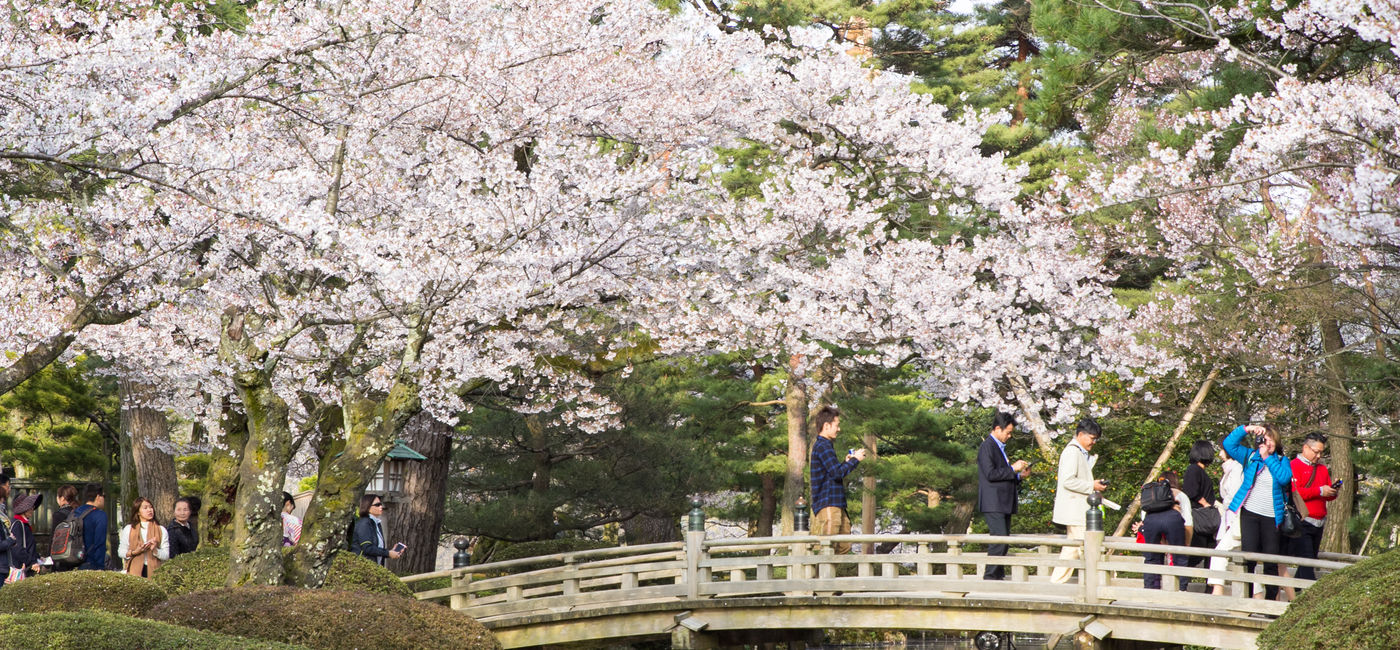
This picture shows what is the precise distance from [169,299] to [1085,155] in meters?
14.2

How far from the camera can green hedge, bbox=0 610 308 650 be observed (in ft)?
23.5

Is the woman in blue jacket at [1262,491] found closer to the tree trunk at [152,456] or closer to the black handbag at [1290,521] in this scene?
the black handbag at [1290,521]

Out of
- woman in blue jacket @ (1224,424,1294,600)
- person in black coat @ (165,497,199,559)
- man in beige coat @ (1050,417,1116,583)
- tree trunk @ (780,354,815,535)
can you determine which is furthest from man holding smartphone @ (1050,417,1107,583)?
person in black coat @ (165,497,199,559)

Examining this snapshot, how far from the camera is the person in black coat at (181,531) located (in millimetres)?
12367

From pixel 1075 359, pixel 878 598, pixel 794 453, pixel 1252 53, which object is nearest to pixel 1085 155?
pixel 1075 359

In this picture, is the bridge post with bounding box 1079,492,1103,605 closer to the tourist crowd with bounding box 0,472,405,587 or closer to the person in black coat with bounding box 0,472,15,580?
the tourist crowd with bounding box 0,472,405,587

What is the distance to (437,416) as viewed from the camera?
1441 centimetres

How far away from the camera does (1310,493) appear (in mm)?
10375

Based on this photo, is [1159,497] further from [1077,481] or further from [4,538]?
[4,538]

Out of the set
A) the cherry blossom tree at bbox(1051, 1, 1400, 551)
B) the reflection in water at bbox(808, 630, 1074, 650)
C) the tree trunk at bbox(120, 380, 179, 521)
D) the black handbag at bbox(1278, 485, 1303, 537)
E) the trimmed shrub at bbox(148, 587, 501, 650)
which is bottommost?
the trimmed shrub at bbox(148, 587, 501, 650)

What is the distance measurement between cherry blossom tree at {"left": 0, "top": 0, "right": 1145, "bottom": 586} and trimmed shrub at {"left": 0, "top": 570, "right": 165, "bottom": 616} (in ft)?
2.99

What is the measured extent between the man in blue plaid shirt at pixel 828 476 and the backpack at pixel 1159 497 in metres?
2.73

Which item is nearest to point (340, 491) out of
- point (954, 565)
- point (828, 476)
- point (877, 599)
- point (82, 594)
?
point (82, 594)

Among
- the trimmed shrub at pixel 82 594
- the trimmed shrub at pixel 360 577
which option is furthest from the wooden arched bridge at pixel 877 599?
the trimmed shrub at pixel 82 594
